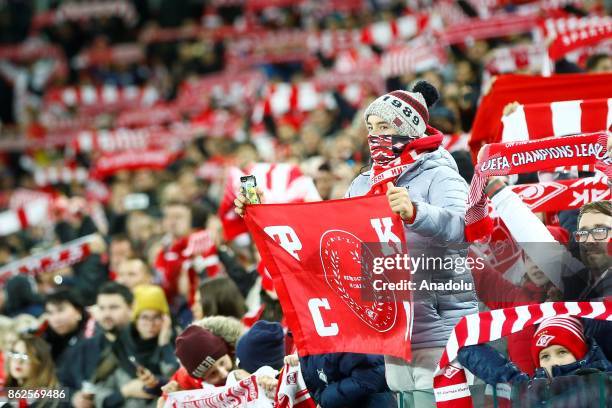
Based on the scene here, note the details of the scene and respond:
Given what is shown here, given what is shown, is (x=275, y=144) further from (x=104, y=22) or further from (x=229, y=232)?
(x=104, y=22)

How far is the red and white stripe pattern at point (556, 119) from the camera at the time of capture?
21.9ft

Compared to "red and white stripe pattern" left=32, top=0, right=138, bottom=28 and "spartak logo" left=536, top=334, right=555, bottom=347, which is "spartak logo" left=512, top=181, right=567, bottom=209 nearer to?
"spartak logo" left=536, top=334, right=555, bottom=347

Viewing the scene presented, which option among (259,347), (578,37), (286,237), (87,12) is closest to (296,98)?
(578,37)

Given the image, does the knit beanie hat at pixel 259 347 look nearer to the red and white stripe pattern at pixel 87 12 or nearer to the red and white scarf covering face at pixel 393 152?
the red and white scarf covering face at pixel 393 152

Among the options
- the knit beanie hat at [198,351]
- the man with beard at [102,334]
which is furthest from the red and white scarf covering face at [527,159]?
the man with beard at [102,334]

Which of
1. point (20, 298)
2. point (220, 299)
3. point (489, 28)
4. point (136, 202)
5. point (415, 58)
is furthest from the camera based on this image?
point (136, 202)

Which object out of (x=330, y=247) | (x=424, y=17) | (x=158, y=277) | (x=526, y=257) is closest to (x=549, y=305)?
(x=526, y=257)

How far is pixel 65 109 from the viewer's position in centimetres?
2206

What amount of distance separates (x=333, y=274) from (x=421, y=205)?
618 mm

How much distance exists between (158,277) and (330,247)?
4.53 m

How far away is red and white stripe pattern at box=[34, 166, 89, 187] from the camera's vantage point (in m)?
Result: 18.3

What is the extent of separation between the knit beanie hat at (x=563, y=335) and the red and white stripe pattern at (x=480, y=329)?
1.2 inches

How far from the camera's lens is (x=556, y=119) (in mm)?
6891

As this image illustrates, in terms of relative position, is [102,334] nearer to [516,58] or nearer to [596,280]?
[596,280]
